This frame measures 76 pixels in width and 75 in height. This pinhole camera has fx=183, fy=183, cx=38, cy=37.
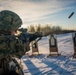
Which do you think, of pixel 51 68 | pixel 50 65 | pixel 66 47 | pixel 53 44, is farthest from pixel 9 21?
pixel 66 47

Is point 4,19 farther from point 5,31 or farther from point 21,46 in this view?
point 21,46

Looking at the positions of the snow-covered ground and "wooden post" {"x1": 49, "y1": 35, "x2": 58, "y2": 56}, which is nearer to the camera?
the snow-covered ground

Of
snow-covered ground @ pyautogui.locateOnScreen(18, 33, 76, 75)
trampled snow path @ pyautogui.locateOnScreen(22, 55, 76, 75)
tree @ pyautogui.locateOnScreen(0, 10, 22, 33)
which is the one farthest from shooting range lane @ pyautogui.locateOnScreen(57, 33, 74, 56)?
tree @ pyautogui.locateOnScreen(0, 10, 22, 33)

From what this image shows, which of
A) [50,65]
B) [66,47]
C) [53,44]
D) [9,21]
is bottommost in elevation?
[50,65]

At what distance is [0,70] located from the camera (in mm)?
3914

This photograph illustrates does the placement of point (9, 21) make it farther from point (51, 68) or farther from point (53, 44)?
point (53, 44)

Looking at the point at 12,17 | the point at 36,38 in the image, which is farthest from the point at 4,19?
the point at 36,38

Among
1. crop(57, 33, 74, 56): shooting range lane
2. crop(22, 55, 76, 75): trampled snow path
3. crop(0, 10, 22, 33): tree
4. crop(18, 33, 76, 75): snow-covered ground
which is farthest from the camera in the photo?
crop(57, 33, 74, 56): shooting range lane

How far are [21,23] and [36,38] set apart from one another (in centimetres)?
46

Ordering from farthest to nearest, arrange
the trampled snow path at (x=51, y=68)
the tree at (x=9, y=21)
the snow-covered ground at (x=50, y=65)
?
the snow-covered ground at (x=50, y=65), the trampled snow path at (x=51, y=68), the tree at (x=9, y=21)

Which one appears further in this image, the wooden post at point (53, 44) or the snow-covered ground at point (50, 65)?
the wooden post at point (53, 44)

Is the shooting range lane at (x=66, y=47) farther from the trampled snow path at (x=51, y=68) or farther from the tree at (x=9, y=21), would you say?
the tree at (x=9, y=21)

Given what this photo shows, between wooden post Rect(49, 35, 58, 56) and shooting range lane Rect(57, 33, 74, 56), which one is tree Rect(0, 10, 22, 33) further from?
wooden post Rect(49, 35, 58, 56)

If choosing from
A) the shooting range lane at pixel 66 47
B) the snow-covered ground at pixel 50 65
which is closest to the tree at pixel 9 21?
the snow-covered ground at pixel 50 65
